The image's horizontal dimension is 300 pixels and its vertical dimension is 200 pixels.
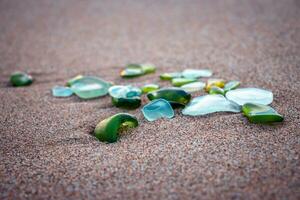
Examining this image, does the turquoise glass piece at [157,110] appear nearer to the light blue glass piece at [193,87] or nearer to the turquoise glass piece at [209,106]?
the turquoise glass piece at [209,106]

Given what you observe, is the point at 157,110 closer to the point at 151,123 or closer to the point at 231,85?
the point at 151,123

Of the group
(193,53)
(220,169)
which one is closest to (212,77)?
(193,53)

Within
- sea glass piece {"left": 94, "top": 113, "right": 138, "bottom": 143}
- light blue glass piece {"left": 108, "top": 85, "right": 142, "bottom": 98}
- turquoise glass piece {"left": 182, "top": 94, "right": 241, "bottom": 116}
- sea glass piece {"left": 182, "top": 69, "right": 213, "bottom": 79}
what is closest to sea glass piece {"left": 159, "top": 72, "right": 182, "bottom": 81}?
sea glass piece {"left": 182, "top": 69, "right": 213, "bottom": 79}

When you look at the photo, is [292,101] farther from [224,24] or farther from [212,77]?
[224,24]

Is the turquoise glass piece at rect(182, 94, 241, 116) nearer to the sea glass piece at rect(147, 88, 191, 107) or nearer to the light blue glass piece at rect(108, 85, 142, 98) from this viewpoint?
the sea glass piece at rect(147, 88, 191, 107)

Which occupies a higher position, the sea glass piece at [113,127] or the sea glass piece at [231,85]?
the sea glass piece at [231,85]

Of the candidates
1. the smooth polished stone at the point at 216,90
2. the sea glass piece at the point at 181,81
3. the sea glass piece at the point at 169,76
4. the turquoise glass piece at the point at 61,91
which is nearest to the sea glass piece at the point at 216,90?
the smooth polished stone at the point at 216,90

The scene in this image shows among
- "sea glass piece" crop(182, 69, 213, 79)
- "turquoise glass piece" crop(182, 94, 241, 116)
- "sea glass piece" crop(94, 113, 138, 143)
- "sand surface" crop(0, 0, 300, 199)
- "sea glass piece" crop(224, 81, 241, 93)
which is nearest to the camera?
"sand surface" crop(0, 0, 300, 199)
